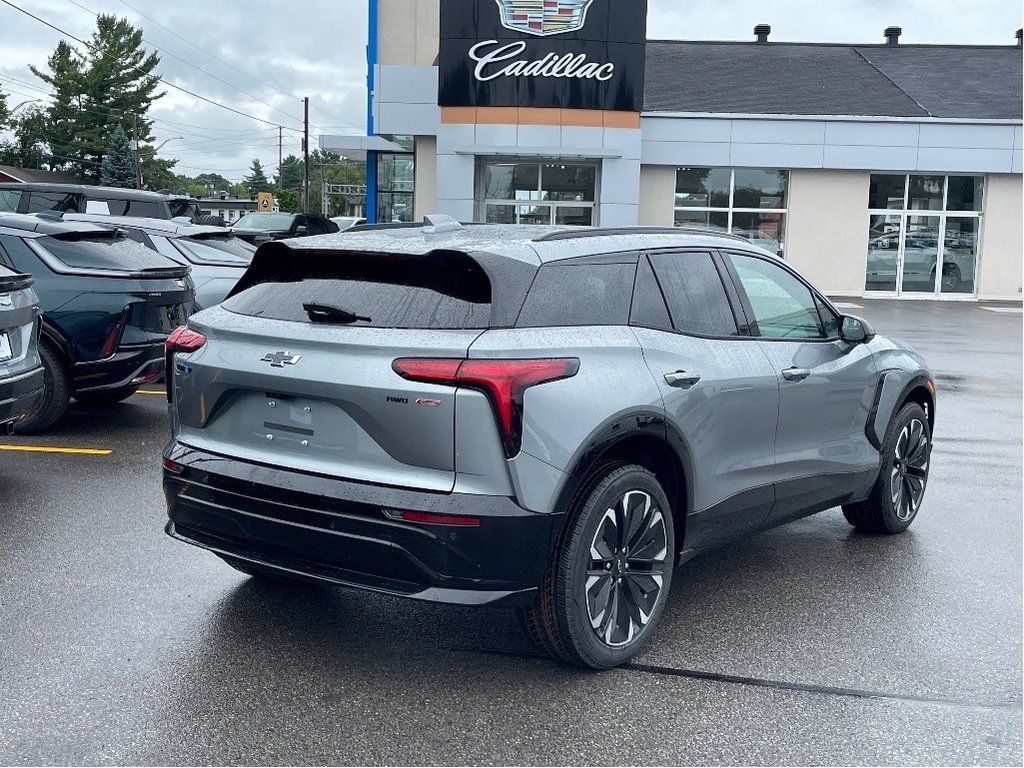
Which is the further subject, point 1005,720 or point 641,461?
point 641,461

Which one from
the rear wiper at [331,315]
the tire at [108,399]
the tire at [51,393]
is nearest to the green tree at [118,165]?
the tire at [108,399]

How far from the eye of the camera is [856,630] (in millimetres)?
4879

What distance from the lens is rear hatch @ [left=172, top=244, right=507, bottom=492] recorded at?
3.87 m

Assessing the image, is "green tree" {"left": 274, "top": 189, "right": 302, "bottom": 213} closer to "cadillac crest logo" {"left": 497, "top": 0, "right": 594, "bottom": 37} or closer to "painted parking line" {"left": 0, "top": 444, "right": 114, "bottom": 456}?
"cadillac crest logo" {"left": 497, "top": 0, "right": 594, "bottom": 37}

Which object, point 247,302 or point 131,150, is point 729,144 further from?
point 131,150

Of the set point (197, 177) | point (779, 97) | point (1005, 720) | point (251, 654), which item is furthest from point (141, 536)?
point (197, 177)

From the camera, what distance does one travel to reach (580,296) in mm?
4367

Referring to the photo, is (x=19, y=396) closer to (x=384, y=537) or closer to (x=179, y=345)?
(x=179, y=345)

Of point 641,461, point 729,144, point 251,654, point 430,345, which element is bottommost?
point 251,654

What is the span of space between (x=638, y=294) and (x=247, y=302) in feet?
5.36

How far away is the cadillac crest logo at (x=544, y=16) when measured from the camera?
85.8 feet

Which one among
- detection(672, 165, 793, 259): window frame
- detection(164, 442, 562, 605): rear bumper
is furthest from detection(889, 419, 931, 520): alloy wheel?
detection(672, 165, 793, 259): window frame

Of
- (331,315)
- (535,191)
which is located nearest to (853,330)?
(331,315)

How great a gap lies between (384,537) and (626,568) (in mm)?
1049
